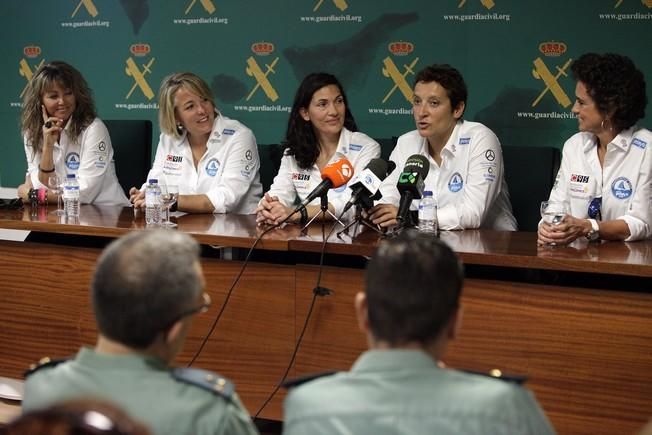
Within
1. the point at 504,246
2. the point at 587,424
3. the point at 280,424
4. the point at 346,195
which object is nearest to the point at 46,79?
the point at 346,195

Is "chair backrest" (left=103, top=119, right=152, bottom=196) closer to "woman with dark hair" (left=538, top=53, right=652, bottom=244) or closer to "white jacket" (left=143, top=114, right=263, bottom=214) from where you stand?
"white jacket" (left=143, top=114, right=263, bottom=214)

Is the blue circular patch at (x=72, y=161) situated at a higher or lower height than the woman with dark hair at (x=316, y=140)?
lower

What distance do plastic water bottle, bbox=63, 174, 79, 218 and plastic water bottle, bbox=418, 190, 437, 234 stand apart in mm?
1389

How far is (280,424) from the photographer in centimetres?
343

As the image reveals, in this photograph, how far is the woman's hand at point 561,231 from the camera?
2.92m

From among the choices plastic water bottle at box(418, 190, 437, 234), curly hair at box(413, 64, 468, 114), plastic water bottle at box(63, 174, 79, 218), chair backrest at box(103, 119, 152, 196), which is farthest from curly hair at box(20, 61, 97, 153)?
plastic water bottle at box(418, 190, 437, 234)

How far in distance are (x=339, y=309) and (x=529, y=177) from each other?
1375 mm

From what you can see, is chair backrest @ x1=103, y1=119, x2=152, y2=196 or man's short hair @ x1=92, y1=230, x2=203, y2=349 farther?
chair backrest @ x1=103, y1=119, x2=152, y2=196

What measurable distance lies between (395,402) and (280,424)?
2.15 metres

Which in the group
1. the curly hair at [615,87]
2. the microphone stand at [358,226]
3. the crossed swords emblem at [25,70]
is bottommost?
the microphone stand at [358,226]

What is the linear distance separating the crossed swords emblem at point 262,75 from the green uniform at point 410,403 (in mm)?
3770

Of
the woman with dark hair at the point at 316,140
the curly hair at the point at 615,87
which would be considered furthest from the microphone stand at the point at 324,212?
the curly hair at the point at 615,87

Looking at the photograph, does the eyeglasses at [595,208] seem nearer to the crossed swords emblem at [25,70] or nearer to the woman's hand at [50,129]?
the woman's hand at [50,129]

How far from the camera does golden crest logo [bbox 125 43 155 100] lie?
5340mm
